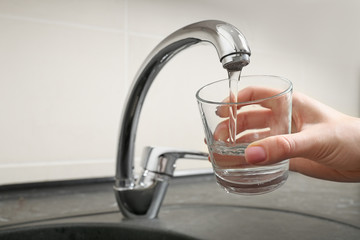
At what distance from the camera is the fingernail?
33 centimetres

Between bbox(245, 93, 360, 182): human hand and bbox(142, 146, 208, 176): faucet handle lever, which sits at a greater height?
bbox(245, 93, 360, 182): human hand

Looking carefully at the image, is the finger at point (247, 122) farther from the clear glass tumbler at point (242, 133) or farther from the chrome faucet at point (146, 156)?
the chrome faucet at point (146, 156)

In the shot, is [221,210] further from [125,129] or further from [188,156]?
[125,129]

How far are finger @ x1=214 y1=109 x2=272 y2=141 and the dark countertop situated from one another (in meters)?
0.15

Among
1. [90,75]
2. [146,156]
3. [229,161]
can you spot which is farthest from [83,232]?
[90,75]

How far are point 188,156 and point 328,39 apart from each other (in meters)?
1.05

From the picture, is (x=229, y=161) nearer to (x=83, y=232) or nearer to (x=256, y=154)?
(x=256, y=154)

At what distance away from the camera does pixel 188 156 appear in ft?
1.82

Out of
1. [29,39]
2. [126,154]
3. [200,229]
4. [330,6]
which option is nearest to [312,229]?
[200,229]

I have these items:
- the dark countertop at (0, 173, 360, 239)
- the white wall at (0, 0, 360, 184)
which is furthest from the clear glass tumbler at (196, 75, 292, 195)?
the white wall at (0, 0, 360, 184)

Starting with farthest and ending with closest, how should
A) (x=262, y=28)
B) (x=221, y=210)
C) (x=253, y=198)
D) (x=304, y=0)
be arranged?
(x=304, y=0) → (x=262, y=28) → (x=253, y=198) → (x=221, y=210)

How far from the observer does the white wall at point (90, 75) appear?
0.74m

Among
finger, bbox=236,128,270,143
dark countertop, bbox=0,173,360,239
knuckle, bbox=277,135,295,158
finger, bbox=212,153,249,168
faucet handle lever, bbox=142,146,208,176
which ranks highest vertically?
knuckle, bbox=277,135,295,158

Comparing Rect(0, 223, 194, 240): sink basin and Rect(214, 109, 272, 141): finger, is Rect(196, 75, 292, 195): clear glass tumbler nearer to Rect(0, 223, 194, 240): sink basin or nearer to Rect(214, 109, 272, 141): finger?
Rect(214, 109, 272, 141): finger
